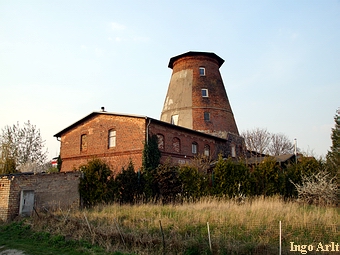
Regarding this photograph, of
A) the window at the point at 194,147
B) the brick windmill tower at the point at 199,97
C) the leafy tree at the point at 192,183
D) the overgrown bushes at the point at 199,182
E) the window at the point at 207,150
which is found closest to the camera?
the overgrown bushes at the point at 199,182

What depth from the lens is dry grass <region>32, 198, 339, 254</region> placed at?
7138mm

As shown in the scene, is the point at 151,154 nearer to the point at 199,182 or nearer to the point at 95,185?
the point at 199,182

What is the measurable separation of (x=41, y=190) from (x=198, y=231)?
7976 millimetres

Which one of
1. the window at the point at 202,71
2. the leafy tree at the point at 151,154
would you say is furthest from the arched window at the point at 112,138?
the window at the point at 202,71

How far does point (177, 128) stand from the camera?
22.9m

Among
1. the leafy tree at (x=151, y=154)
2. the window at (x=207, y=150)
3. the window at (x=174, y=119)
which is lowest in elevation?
the leafy tree at (x=151, y=154)

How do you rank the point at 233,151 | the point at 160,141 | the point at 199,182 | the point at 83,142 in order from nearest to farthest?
1. the point at 199,182
2. the point at 160,141
3. the point at 83,142
4. the point at 233,151

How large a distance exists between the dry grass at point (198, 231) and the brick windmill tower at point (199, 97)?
18065mm

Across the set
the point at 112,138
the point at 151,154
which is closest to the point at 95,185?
the point at 151,154

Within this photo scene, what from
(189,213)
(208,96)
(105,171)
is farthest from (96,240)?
(208,96)

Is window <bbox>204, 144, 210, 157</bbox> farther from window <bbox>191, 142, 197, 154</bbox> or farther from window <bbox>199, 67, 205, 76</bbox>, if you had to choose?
window <bbox>199, 67, 205, 76</bbox>

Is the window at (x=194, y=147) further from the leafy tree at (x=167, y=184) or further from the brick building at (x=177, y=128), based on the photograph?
the leafy tree at (x=167, y=184)

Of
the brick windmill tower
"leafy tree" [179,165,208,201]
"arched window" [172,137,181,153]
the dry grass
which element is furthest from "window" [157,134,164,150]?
the dry grass

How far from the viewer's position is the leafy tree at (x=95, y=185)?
48.3ft
